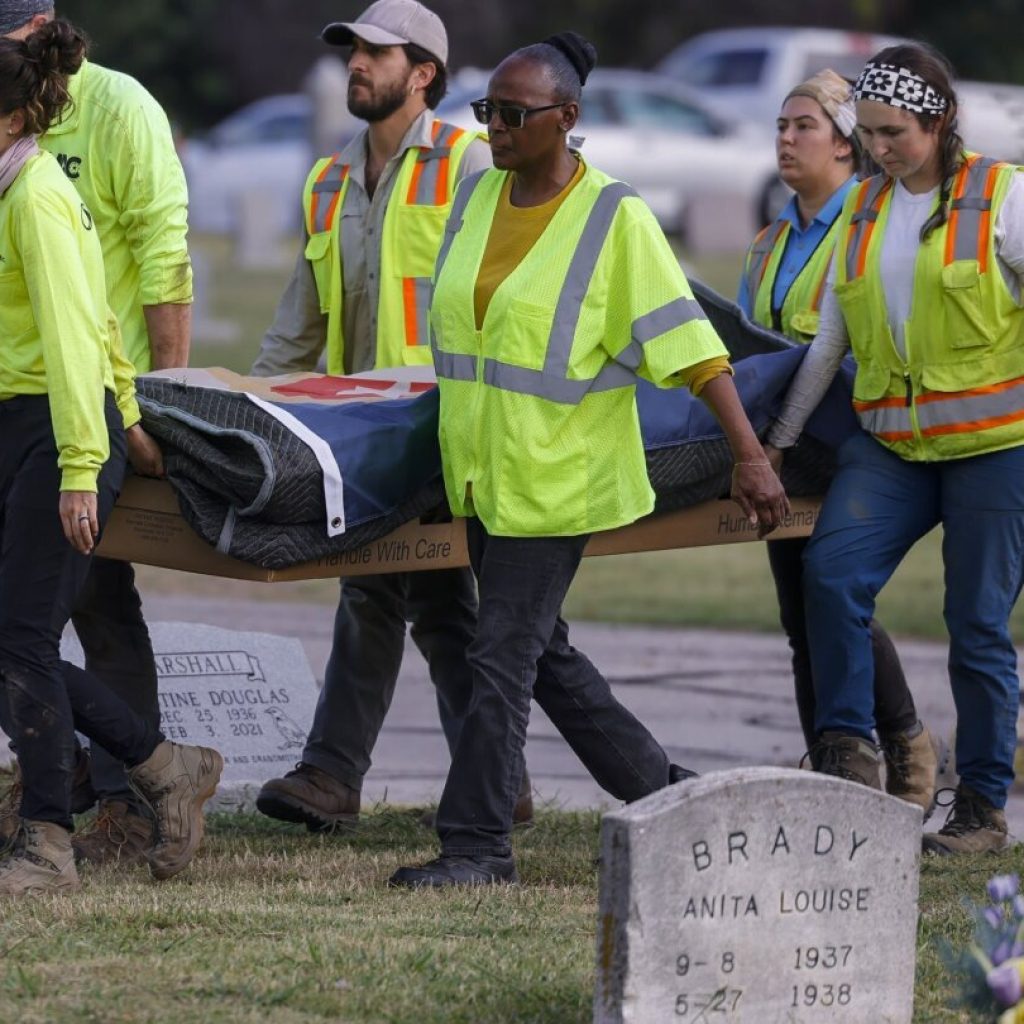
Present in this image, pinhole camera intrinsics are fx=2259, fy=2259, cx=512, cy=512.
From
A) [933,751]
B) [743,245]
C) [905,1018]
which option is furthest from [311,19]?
[905,1018]

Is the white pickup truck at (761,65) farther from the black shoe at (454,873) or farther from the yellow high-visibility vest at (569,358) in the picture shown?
the black shoe at (454,873)

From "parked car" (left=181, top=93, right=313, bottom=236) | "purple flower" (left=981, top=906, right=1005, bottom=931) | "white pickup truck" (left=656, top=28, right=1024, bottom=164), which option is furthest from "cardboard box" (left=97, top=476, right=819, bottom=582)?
"white pickup truck" (left=656, top=28, right=1024, bottom=164)

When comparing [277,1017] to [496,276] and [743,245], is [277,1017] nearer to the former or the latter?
[496,276]

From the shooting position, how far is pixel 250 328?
67.8ft

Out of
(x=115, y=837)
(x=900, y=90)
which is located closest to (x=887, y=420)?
(x=900, y=90)

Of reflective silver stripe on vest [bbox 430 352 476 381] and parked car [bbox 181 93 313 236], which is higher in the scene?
reflective silver stripe on vest [bbox 430 352 476 381]

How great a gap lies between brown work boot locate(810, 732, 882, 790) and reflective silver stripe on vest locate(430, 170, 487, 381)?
150cm

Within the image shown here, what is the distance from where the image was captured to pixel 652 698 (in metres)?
8.82

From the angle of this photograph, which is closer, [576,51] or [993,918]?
[993,918]

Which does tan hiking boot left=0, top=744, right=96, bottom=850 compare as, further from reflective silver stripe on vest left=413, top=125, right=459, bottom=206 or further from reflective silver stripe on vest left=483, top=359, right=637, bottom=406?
reflective silver stripe on vest left=413, top=125, right=459, bottom=206

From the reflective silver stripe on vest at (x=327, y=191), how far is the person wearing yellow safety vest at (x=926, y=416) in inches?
57.7

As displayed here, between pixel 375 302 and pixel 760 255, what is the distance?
118cm

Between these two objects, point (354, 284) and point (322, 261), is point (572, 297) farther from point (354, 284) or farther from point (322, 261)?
point (322, 261)

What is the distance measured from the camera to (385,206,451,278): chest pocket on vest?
6.40 metres
